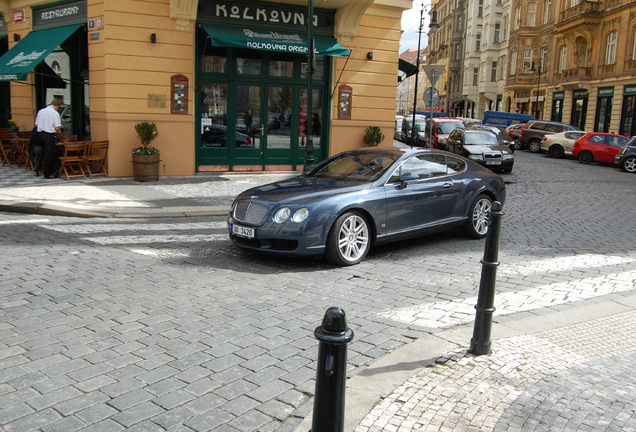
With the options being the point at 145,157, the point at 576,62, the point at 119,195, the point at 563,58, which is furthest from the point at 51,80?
the point at 563,58

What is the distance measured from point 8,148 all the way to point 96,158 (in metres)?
4.30

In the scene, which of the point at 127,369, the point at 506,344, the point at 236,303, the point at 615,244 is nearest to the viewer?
the point at 127,369

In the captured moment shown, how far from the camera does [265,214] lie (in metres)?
6.80

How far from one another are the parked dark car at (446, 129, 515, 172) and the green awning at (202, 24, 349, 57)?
6.20 metres

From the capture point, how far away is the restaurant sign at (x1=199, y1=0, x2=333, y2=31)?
49.3ft

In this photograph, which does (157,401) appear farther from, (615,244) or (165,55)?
(165,55)

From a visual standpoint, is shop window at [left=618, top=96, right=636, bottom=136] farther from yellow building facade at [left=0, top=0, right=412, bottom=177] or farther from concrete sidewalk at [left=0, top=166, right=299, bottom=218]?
concrete sidewalk at [left=0, top=166, right=299, bottom=218]

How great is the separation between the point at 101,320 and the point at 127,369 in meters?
1.08

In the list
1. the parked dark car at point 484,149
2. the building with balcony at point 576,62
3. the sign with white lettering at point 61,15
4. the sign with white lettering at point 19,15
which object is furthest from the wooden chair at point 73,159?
the building with balcony at point 576,62

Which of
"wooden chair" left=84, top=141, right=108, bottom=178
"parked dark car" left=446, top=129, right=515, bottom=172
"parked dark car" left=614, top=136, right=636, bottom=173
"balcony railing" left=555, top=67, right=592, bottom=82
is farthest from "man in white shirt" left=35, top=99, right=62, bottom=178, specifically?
"balcony railing" left=555, top=67, right=592, bottom=82

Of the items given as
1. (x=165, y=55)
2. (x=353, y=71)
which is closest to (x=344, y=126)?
(x=353, y=71)

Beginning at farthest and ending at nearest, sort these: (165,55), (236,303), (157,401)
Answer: (165,55), (236,303), (157,401)

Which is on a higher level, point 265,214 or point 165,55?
point 165,55

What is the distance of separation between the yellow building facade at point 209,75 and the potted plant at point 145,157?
741mm
